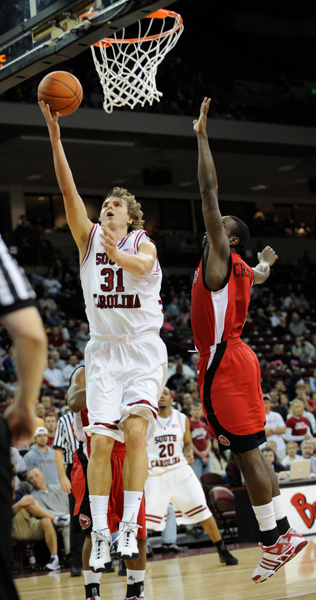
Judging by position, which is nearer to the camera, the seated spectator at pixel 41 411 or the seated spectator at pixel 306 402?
the seated spectator at pixel 41 411

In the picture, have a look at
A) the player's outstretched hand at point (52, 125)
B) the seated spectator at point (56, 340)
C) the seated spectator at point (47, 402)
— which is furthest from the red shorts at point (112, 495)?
the seated spectator at point (56, 340)

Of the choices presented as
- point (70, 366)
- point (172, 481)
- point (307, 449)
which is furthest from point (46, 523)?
point (70, 366)

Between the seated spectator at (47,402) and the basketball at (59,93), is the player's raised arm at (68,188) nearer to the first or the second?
the basketball at (59,93)

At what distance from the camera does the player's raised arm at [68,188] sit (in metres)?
4.93

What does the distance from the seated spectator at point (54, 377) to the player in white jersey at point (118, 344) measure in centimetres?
1090

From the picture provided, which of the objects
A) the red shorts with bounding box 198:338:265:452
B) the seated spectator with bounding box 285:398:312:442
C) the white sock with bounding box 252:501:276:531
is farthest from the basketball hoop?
the seated spectator with bounding box 285:398:312:442

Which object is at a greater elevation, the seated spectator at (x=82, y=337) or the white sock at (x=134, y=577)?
the seated spectator at (x=82, y=337)

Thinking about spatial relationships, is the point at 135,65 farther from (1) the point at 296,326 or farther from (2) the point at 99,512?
(1) the point at 296,326

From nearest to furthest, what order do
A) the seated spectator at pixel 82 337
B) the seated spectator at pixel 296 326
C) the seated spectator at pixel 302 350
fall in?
the seated spectator at pixel 82 337 → the seated spectator at pixel 302 350 → the seated spectator at pixel 296 326

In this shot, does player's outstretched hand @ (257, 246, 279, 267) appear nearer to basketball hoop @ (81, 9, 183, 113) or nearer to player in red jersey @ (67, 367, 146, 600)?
basketball hoop @ (81, 9, 183, 113)

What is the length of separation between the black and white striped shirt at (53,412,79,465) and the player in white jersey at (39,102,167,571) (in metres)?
3.88

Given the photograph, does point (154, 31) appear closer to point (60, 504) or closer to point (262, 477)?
point (60, 504)

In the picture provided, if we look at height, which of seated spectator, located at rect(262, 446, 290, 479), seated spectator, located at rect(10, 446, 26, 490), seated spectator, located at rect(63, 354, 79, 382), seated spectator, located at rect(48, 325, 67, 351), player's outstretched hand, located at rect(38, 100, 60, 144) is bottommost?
seated spectator, located at rect(262, 446, 290, 479)

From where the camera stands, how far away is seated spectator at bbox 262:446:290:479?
36.0 feet
